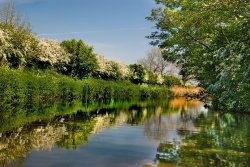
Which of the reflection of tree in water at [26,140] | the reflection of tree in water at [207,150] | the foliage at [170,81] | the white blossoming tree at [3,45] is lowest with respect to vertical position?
the reflection of tree in water at [207,150]

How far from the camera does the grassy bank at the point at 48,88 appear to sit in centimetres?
2617

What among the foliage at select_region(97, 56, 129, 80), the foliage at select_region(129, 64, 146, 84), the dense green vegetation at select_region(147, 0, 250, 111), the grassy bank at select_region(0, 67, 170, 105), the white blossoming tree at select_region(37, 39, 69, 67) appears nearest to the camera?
the dense green vegetation at select_region(147, 0, 250, 111)

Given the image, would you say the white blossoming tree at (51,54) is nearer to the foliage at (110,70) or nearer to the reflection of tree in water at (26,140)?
the foliage at (110,70)

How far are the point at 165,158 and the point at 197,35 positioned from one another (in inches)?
481

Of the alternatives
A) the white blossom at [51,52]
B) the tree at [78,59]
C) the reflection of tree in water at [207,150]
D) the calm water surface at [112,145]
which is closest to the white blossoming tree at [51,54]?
the white blossom at [51,52]

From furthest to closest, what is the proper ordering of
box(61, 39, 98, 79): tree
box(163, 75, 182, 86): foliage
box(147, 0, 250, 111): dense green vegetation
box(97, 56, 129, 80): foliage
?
box(163, 75, 182, 86): foliage → box(97, 56, 129, 80): foliage → box(61, 39, 98, 79): tree → box(147, 0, 250, 111): dense green vegetation

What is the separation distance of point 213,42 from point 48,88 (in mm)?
21248

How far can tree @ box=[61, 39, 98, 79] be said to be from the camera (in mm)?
47553

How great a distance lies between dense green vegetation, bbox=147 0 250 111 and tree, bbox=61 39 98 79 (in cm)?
2043

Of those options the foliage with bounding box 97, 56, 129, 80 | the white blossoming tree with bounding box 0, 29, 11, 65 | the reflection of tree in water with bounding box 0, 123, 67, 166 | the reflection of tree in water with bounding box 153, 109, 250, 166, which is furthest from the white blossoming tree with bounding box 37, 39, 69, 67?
the reflection of tree in water with bounding box 153, 109, 250, 166

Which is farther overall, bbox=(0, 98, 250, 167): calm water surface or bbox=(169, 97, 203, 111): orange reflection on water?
bbox=(169, 97, 203, 111): orange reflection on water

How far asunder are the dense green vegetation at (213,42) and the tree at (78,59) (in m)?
20.4

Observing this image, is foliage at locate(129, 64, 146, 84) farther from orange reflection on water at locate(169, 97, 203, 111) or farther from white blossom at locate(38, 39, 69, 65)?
white blossom at locate(38, 39, 69, 65)

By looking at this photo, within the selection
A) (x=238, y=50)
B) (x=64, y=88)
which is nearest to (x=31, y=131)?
(x=238, y=50)
